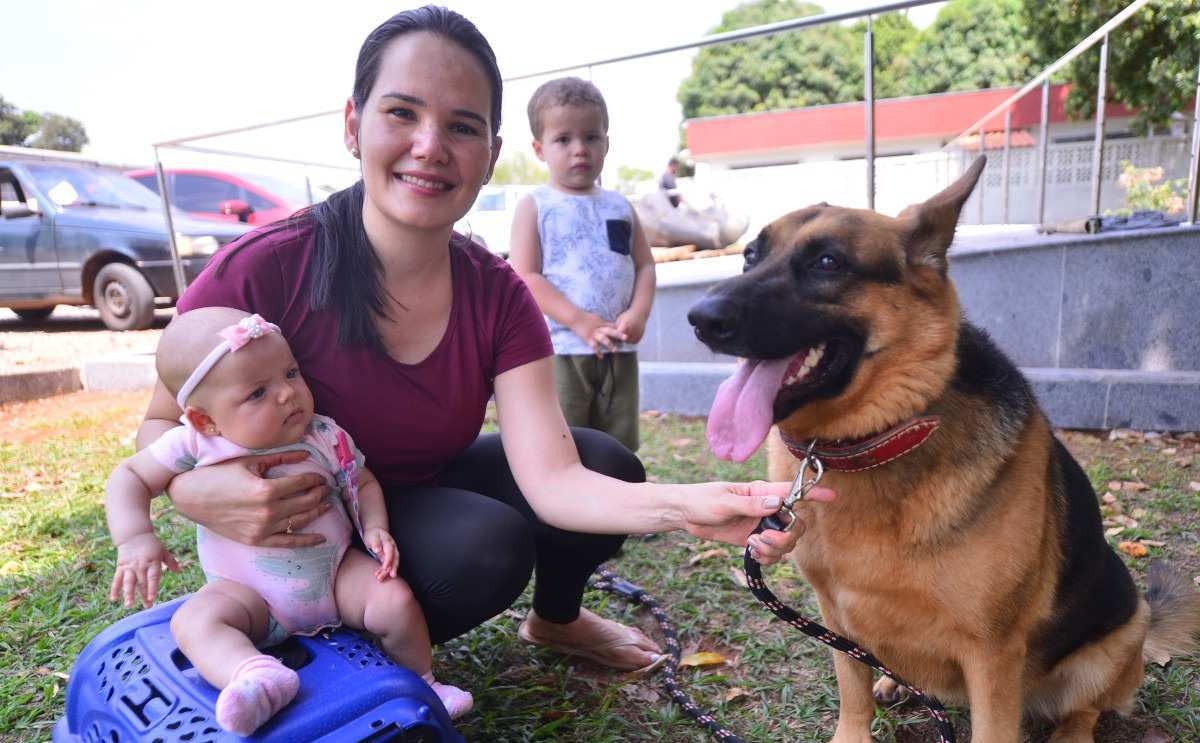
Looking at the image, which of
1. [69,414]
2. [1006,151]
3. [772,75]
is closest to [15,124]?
[69,414]

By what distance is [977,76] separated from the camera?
3719cm

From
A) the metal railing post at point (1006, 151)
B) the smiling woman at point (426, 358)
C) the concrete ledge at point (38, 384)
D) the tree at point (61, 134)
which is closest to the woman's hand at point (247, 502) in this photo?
the smiling woman at point (426, 358)

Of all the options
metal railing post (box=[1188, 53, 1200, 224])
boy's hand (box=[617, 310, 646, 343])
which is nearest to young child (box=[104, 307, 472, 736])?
boy's hand (box=[617, 310, 646, 343])

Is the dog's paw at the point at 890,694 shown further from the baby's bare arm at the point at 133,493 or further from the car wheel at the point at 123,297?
the car wheel at the point at 123,297

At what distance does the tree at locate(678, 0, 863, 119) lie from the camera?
126 feet

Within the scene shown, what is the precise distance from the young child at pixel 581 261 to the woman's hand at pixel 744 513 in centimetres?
161

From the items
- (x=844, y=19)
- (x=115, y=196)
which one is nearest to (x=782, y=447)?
(x=844, y=19)

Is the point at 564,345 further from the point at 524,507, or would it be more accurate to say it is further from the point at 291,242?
the point at 291,242

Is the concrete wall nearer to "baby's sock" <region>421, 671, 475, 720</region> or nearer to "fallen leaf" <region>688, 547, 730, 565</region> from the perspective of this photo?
"fallen leaf" <region>688, 547, 730, 565</region>

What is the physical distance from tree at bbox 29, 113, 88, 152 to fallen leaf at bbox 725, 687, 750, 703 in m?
39.6

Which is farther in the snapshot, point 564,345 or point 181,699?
point 564,345

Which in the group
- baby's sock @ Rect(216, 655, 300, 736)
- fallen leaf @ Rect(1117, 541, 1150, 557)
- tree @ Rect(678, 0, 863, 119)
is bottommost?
fallen leaf @ Rect(1117, 541, 1150, 557)

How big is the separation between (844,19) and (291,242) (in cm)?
396

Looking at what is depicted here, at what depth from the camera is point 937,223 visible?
1804 mm
